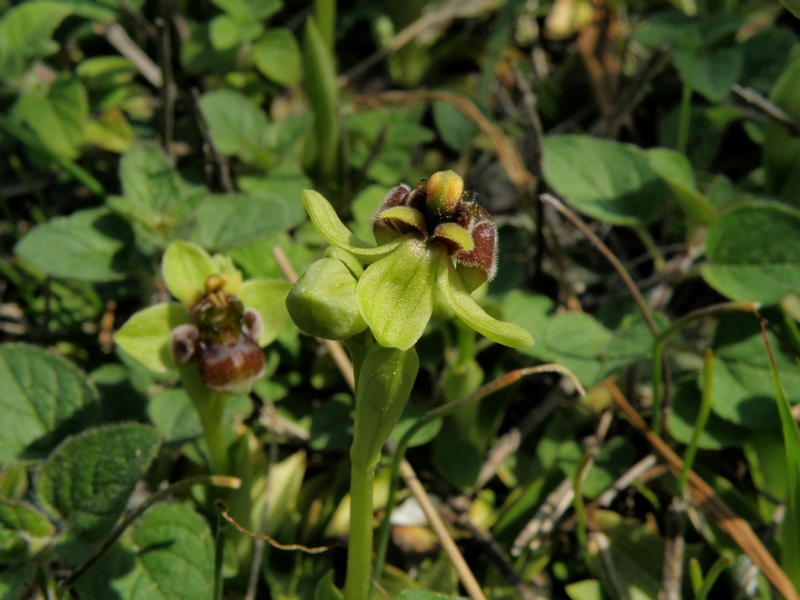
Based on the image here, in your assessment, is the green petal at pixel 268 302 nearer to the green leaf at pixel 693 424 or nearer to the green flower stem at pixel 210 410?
the green flower stem at pixel 210 410

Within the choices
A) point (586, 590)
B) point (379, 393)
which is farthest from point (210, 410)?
point (586, 590)

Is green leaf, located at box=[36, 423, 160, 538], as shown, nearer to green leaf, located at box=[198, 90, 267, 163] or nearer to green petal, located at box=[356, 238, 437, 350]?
green petal, located at box=[356, 238, 437, 350]

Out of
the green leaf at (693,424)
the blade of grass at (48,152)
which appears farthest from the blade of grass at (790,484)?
the blade of grass at (48,152)

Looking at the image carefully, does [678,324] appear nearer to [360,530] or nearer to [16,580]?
[360,530]

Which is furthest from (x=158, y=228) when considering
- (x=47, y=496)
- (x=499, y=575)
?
(x=499, y=575)

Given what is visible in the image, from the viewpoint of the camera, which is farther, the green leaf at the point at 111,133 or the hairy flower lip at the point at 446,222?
the green leaf at the point at 111,133

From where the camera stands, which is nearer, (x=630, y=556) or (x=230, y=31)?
(x=630, y=556)

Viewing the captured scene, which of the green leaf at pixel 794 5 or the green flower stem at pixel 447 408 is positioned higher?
the green leaf at pixel 794 5
